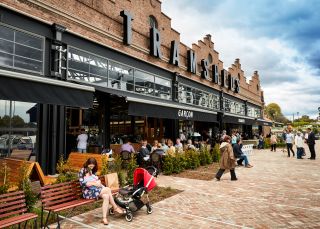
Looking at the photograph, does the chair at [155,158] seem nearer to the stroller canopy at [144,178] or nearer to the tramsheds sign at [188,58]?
the stroller canopy at [144,178]

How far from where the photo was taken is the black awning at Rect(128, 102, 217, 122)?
906 cm

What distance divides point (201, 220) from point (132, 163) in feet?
10.8

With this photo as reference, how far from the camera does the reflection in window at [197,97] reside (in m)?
19.6

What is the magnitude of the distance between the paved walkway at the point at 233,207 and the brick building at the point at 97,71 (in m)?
3.00

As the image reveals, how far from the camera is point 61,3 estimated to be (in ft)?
35.6

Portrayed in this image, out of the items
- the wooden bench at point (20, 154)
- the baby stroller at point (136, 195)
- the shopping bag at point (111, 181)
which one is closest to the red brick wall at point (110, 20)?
the wooden bench at point (20, 154)

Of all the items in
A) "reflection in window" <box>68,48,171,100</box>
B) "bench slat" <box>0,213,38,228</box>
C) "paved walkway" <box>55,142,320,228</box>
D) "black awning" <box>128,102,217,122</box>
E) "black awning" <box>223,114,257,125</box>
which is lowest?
"paved walkway" <box>55,142,320,228</box>

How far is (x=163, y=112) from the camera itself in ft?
34.4

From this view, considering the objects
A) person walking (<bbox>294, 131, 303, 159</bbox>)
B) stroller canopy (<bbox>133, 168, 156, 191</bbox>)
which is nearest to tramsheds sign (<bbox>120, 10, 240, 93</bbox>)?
person walking (<bbox>294, 131, 303, 159</bbox>)

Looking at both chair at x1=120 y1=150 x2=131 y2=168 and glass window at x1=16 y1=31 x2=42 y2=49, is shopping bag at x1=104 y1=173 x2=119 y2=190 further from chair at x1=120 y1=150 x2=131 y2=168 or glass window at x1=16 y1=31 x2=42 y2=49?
glass window at x1=16 y1=31 x2=42 y2=49

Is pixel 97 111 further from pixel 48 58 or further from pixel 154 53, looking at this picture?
pixel 154 53

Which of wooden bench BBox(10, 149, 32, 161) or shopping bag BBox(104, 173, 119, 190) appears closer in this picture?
shopping bag BBox(104, 173, 119, 190)

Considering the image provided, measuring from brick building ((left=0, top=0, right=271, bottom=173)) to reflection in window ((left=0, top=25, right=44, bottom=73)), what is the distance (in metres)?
0.03

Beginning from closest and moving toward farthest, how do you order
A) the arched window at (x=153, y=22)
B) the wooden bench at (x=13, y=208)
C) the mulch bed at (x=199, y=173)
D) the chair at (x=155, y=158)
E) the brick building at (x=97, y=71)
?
the wooden bench at (x=13, y=208) < the brick building at (x=97, y=71) < the mulch bed at (x=199, y=173) < the chair at (x=155, y=158) < the arched window at (x=153, y=22)
